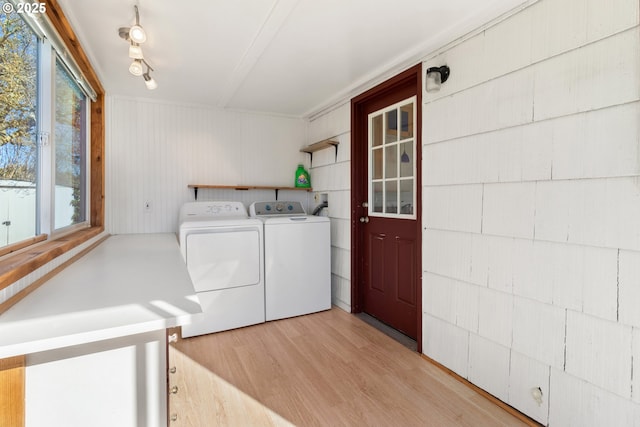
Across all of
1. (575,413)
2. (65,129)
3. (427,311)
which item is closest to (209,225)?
(65,129)

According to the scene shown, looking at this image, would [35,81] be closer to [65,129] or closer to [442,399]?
[65,129]

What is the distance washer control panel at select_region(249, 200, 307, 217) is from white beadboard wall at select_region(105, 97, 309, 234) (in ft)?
0.79

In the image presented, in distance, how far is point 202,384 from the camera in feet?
6.53

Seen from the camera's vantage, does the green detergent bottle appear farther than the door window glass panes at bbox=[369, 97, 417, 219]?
Yes

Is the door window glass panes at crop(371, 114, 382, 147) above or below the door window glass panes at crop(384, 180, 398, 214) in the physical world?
above

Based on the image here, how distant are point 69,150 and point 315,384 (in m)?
2.32

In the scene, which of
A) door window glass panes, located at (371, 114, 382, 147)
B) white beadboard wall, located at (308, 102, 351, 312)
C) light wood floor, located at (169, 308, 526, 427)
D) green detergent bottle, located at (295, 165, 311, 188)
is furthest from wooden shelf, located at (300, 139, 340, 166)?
light wood floor, located at (169, 308, 526, 427)

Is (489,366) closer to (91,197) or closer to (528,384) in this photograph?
(528,384)

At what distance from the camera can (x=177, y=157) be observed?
3316mm

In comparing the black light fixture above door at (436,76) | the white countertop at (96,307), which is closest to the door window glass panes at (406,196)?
the black light fixture above door at (436,76)

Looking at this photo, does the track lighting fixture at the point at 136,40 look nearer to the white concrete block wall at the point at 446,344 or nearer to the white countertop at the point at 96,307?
the white countertop at the point at 96,307

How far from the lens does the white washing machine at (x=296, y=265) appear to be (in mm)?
3025

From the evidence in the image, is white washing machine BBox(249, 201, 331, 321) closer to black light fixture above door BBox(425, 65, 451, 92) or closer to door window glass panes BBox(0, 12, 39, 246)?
black light fixture above door BBox(425, 65, 451, 92)

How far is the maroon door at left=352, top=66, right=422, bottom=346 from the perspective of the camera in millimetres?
2508
